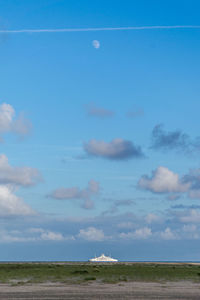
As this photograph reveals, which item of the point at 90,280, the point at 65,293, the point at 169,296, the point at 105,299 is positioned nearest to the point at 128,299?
the point at 105,299

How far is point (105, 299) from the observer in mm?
44188

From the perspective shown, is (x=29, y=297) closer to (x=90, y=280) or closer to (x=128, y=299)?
(x=128, y=299)

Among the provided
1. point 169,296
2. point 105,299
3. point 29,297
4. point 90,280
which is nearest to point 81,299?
point 105,299

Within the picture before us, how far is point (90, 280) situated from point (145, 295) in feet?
88.0

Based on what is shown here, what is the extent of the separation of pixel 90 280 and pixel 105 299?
30796mm

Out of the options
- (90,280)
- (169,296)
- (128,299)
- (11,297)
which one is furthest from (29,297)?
(90,280)

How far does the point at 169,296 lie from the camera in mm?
48250

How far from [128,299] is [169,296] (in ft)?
19.5

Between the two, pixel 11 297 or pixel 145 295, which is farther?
pixel 145 295

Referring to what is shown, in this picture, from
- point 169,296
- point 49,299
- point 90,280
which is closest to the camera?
point 49,299

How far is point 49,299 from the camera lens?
44062mm

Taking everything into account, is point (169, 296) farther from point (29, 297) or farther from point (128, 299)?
point (29, 297)

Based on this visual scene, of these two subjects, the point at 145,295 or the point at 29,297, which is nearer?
the point at 29,297

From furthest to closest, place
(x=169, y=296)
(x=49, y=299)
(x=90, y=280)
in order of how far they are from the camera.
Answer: (x=90, y=280) → (x=169, y=296) → (x=49, y=299)
